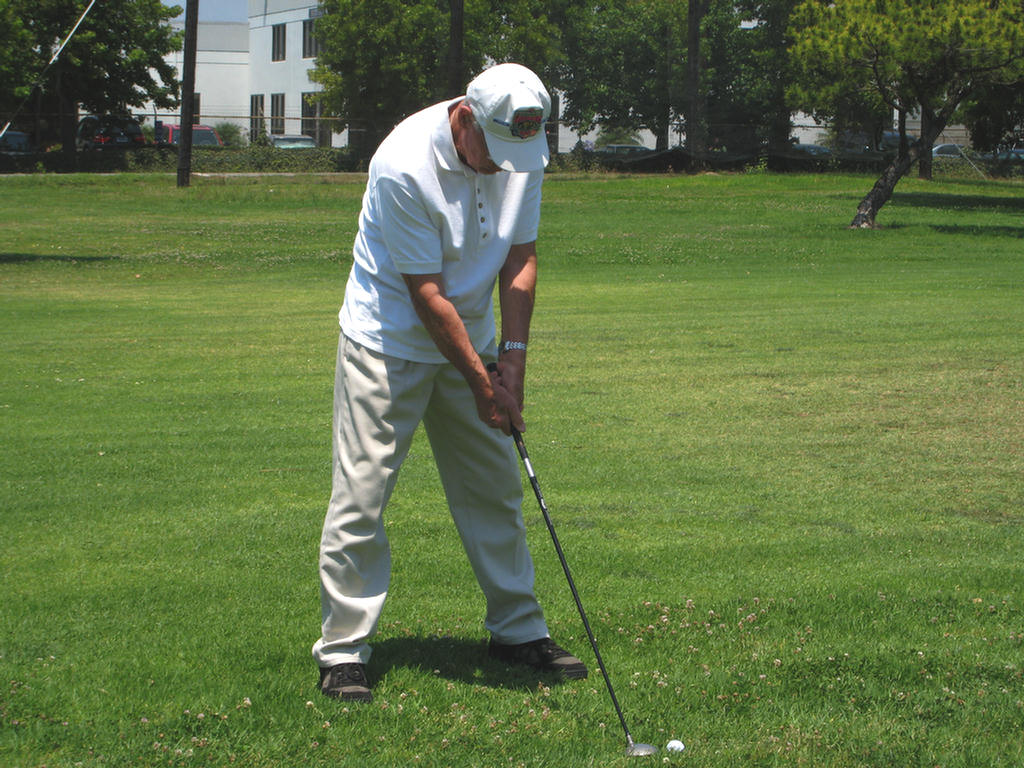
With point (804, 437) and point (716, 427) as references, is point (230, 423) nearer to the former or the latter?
point (716, 427)

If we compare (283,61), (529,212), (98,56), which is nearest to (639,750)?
(529,212)

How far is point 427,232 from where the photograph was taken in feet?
12.3

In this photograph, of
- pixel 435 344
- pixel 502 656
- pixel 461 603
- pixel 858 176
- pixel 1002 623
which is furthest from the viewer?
pixel 858 176

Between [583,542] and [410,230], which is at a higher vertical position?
[410,230]

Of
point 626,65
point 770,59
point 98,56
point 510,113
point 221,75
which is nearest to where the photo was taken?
point 510,113

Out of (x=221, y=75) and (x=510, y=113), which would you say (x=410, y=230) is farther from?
(x=221, y=75)

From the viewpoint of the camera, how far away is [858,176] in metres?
42.4

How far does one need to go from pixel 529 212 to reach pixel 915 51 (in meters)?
22.9

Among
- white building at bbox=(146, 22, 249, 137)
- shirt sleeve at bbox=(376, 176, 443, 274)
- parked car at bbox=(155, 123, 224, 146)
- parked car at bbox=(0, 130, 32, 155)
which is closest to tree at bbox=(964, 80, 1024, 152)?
shirt sleeve at bbox=(376, 176, 443, 274)

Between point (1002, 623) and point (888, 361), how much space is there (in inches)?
259

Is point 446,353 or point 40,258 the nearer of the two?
point 446,353

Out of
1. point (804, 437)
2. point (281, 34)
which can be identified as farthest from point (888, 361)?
point (281, 34)

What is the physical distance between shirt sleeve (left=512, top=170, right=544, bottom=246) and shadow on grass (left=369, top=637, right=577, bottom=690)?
150 cm

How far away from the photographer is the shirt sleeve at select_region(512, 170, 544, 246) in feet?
13.3
